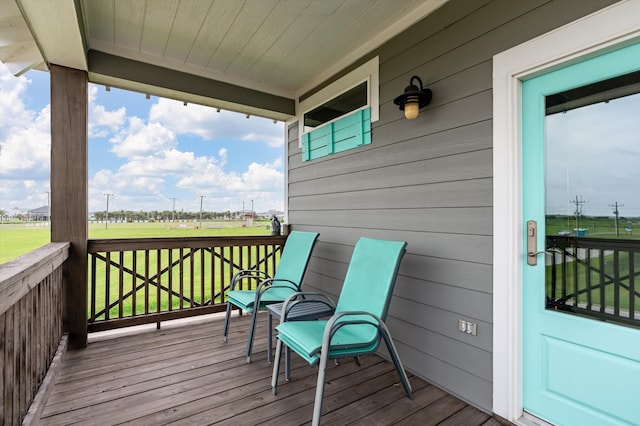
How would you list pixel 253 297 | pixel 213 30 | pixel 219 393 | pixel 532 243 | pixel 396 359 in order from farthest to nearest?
pixel 253 297, pixel 213 30, pixel 219 393, pixel 396 359, pixel 532 243

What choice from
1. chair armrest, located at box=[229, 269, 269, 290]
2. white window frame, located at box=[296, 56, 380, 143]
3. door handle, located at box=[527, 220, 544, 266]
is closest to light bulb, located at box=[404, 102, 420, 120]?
white window frame, located at box=[296, 56, 380, 143]

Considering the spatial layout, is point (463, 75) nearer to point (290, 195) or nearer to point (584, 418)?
point (584, 418)

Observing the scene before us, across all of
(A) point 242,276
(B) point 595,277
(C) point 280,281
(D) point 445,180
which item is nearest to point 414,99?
(D) point 445,180

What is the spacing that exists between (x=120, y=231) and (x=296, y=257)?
1866 millimetres

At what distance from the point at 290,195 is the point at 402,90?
2.13m

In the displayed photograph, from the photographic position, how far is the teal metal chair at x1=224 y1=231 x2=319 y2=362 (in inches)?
109

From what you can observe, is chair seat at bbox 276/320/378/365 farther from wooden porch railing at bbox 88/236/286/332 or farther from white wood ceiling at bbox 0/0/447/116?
white wood ceiling at bbox 0/0/447/116

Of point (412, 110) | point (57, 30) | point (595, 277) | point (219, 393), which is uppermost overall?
point (57, 30)

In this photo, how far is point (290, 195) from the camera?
13.8 ft

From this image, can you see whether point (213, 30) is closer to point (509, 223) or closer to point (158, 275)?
point (158, 275)

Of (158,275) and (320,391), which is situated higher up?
(158,275)

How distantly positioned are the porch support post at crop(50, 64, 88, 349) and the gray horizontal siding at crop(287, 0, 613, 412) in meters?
2.58

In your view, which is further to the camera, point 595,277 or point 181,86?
point 181,86

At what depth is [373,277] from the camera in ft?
7.49
